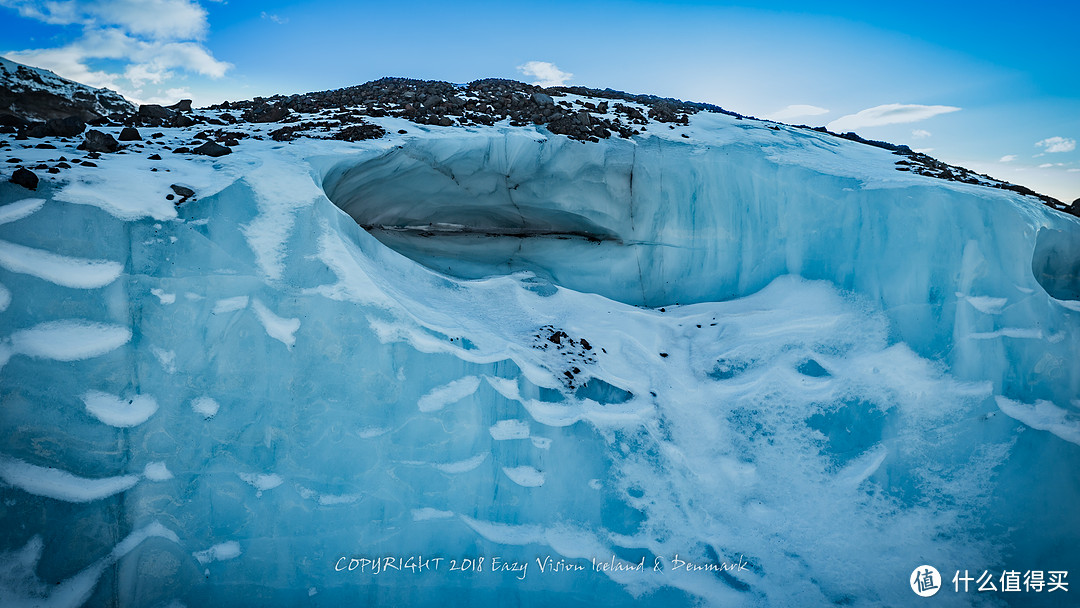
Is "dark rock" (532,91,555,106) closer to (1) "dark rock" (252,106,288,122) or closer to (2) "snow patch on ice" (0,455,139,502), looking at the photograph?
(1) "dark rock" (252,106,288,122)

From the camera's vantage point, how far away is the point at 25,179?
157 inches

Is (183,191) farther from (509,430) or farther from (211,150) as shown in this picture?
(509,430)

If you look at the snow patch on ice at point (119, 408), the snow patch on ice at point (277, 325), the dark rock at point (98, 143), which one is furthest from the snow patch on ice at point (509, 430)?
the dark rock at point (98, 143)

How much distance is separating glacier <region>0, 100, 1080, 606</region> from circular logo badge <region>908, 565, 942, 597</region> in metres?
0.08

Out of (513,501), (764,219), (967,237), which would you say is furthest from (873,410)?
(513,501)

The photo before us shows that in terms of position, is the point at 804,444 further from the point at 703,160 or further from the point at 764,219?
the point at 703,160

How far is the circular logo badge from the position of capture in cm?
429

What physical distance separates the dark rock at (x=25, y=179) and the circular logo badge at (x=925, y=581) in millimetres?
7055

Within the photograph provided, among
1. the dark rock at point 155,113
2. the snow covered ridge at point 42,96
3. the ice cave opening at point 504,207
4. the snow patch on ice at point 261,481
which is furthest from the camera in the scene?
the snow covered ridge at point 42,96

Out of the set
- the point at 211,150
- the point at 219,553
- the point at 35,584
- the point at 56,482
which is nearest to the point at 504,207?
the point at 211,150

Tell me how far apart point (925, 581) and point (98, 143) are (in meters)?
7.72

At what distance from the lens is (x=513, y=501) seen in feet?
15.0

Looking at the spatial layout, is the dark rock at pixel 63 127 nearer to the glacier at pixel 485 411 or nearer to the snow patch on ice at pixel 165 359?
the glacier at pixel 485 411

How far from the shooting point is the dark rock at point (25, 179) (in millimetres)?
3961
